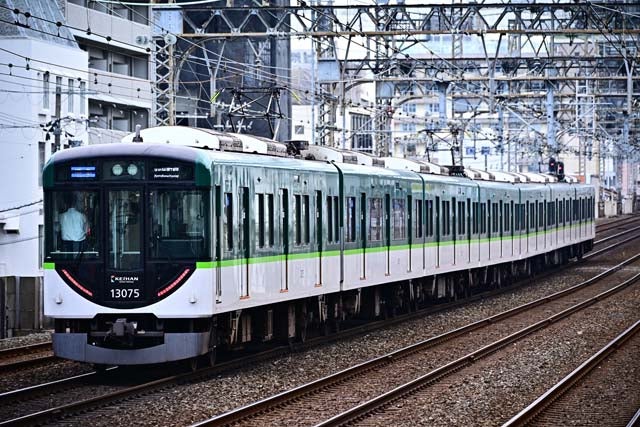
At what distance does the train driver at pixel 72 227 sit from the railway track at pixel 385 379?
9.98 ft

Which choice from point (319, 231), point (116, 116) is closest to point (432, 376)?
point (319, 231)

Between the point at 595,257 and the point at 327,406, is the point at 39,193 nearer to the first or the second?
the point at 595,257

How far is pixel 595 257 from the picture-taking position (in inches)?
1890

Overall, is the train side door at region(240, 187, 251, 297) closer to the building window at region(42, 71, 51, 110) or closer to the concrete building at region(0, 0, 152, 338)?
the concrete building at region(0, 0, 152, 338)

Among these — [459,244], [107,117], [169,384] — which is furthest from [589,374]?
[107,117]

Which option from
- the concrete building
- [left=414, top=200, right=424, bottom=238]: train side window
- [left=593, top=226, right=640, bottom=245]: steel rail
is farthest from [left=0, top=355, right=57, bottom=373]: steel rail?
[left=593, top=226, right=640, bottom=245]: steel rail

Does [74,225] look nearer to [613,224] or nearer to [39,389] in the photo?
[39,389]

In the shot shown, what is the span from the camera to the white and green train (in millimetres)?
14953

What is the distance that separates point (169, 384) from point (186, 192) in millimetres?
2114

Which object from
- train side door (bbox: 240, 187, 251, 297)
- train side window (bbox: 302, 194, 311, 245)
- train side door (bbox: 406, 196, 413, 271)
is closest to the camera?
train side door (bbox: 240, 187, 251, 297)

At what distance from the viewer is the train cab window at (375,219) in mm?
22266

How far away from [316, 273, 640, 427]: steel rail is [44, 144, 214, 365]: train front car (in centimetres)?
232

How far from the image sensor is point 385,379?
15.8 meters

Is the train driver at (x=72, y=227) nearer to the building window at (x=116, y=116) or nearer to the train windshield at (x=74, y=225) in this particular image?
the train windshield at (x=74, y=225)
